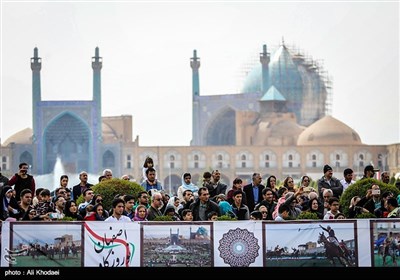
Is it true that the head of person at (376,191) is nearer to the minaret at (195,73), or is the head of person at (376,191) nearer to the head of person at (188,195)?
the head of person at (188,195)

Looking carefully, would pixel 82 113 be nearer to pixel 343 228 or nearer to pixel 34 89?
pixel 34 89

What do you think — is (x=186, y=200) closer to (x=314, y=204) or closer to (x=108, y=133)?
(x=314, y=204)

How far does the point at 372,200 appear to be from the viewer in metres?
10.9

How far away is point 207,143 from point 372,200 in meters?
69.2

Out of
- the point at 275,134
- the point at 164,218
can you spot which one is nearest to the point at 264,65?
the point at 275,134

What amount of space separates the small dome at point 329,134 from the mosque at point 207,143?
2.3 inches

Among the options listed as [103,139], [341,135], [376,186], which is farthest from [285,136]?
[376,186]

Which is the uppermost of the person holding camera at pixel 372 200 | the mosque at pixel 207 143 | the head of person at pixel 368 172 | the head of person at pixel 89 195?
the mosque at pixel 207 143

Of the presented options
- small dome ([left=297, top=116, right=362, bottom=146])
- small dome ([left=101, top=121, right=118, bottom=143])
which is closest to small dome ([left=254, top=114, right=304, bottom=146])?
small dome ([left=297, top=116, right=362, bottom=146])

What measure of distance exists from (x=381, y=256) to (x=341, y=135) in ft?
216

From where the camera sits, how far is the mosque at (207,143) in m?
72.9

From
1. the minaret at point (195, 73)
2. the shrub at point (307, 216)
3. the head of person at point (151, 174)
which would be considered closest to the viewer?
the shrub at point (307, 216)

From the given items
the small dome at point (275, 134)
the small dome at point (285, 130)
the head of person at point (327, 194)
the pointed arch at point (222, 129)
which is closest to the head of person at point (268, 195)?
the head of person at point (327, 194)

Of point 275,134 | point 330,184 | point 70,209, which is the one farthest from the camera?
point 275,134
